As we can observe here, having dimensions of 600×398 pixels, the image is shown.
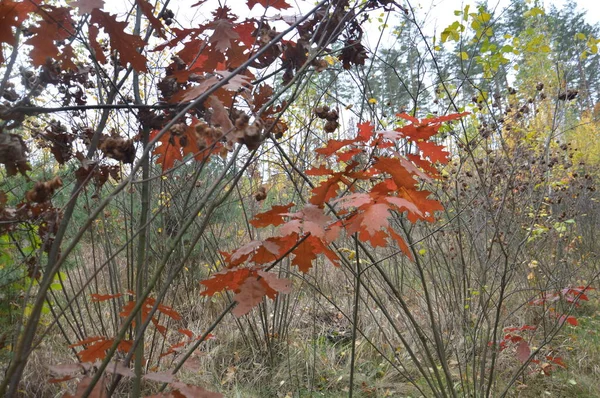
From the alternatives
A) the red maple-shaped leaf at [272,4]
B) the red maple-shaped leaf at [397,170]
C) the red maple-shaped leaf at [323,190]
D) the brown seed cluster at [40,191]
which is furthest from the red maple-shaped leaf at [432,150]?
the brown seed cluster at [40,191]

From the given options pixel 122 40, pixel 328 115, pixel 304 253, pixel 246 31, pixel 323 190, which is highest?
pixel 246 31

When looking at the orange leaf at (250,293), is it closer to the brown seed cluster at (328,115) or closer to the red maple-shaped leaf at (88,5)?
the brown seed cluster at (328,115)

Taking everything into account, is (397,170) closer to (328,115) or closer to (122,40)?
(328,115)

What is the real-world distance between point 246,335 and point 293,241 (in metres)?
2.44

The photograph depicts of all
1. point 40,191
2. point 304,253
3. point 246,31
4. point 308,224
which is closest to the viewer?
point 40,191

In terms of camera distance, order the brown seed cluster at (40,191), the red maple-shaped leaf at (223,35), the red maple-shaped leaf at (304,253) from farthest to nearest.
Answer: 1. the red maple-shaped leaf at (304,253)
2. the red maple-shaped leaf at (223,35)
3. the brown seed cluster at (40,191)

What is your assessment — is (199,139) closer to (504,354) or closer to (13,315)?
(13,315)

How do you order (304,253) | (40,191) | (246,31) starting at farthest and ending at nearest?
(246,31)
(304,253)
(40,191)

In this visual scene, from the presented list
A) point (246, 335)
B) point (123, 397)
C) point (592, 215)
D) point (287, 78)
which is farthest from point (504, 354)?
point (592, 215)

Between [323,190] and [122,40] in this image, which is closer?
[122,40]

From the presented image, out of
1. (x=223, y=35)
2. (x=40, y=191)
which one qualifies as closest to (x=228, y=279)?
(x=40, y=191)

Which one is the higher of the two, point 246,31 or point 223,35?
point 246,31

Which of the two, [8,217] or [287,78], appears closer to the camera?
[8,217]

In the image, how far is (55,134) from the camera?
1392 mm
